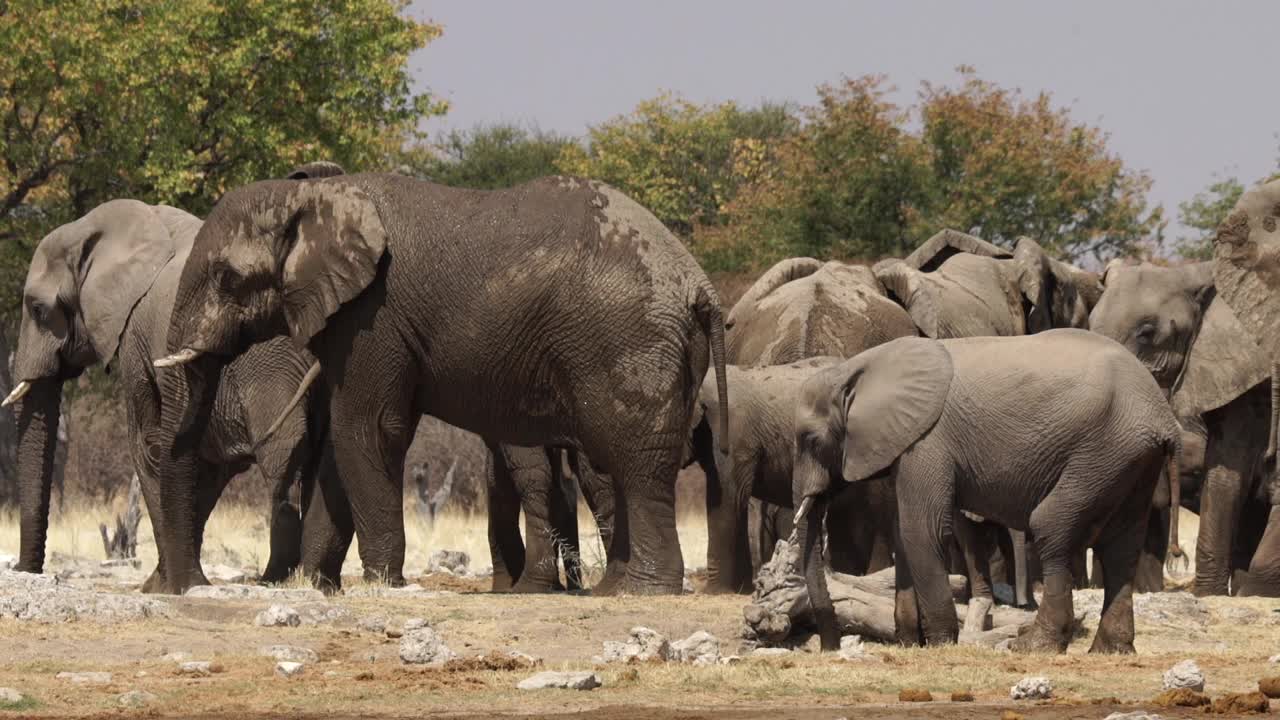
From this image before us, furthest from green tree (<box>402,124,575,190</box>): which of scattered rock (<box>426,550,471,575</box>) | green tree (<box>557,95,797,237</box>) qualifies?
scattered rock (<box>426,550,471,575</box>)

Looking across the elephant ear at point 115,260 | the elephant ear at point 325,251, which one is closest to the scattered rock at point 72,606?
the elephant ear at point 325,251

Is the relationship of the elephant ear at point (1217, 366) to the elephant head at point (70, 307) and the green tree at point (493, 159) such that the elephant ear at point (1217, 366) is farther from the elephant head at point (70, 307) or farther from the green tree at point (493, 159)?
the green tree at point (493, 159)

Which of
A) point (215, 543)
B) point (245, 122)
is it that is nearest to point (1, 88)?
point (245, 122)

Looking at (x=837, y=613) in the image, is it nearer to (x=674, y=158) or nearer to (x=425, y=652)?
(x=425, y=652)

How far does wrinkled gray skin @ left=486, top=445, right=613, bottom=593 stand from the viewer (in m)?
16.7

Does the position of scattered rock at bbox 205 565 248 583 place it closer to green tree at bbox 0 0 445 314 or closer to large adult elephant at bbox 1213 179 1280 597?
large adult elephant at bbox 1213 179 1280 597

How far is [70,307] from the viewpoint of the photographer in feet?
57.5

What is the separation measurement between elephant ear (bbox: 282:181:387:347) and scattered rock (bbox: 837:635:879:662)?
3.95 meters

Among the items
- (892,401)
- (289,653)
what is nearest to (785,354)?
(892,401)

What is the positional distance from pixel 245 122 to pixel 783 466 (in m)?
14.1

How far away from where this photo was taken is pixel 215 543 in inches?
1025

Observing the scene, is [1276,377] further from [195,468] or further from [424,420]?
[424,420]

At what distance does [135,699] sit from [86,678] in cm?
78

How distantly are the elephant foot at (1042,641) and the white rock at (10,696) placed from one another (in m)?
5.02
